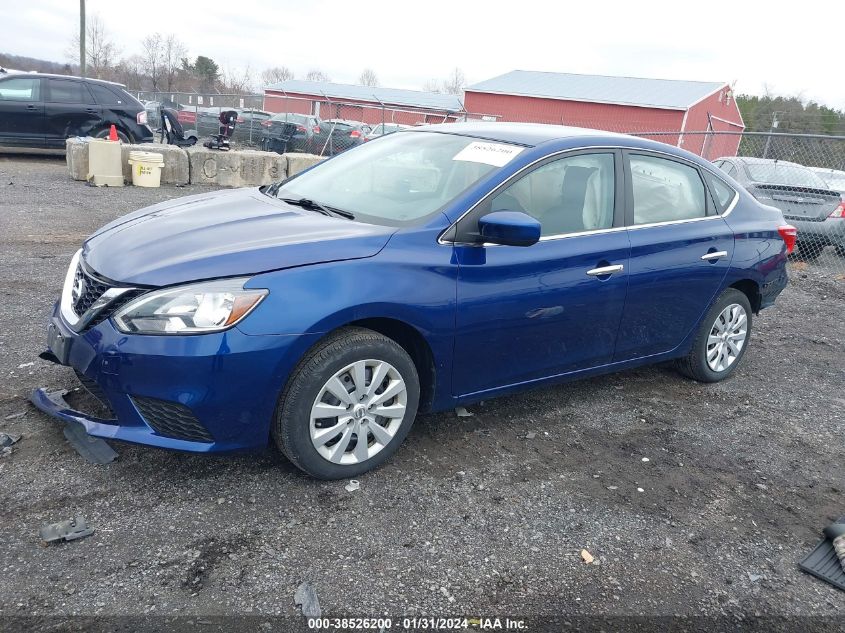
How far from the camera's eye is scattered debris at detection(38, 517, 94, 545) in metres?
2.72

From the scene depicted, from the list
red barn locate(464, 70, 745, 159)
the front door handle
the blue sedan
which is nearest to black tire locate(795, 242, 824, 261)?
the blue sedan

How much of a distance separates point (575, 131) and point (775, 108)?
44924 mm

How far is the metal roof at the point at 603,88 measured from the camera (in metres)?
35.9

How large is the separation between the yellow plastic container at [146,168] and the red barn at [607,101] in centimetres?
2261

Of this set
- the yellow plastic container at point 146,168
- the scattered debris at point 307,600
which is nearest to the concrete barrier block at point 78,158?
the yellow plastic container at point 146,168

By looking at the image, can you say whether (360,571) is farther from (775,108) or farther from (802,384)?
(775,108)

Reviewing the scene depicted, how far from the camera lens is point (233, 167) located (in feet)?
45.3

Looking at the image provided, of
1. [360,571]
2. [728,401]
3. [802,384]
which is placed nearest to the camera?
[360,571]

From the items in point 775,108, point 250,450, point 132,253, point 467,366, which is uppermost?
point 775,108

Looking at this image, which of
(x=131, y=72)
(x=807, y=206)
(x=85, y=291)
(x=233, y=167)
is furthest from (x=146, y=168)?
(x=131, y=72)

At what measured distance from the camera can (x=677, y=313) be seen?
4535 mm

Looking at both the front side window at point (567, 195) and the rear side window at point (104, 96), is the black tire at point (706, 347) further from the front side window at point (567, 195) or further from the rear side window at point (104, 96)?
the rear side window at point (104, 96)

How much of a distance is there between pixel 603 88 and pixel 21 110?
32381 millimetres

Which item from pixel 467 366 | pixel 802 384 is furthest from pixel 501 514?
pixel 802 384
